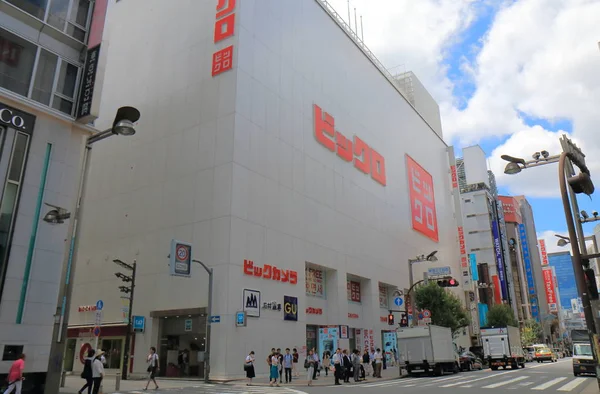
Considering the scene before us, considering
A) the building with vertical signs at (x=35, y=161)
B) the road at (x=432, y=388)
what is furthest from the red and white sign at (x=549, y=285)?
the building with vertical signs at (x=35, y=161)

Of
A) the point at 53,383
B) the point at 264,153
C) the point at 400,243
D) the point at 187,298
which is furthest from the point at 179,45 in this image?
the point at 400,243

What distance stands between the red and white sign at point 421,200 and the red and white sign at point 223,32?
98.5 feet

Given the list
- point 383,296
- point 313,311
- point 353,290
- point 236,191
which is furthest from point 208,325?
point 383,296

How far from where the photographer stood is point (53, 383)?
15.2 meters

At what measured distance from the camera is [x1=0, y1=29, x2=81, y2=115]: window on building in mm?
17281

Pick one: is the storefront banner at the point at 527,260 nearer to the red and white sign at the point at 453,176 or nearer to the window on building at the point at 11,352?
the red and white sign at the point at 453,176

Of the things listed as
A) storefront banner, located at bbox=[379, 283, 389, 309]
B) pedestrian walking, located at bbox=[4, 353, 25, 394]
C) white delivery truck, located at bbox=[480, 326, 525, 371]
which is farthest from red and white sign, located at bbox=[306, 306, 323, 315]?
pedestrian walking, located at bbox=[4, 353, 25, 394]

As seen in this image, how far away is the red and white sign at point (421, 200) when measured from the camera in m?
53.6

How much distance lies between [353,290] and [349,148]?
12.4m

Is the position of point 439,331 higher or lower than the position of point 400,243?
lower

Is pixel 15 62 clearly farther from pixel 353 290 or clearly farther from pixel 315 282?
pixel 353 290

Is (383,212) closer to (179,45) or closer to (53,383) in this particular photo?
(179,45)

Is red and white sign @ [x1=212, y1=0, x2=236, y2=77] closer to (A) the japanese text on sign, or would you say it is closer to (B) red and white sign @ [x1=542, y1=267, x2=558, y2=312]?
(A) the japanese text on sign

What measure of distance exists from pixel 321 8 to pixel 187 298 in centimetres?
2791
